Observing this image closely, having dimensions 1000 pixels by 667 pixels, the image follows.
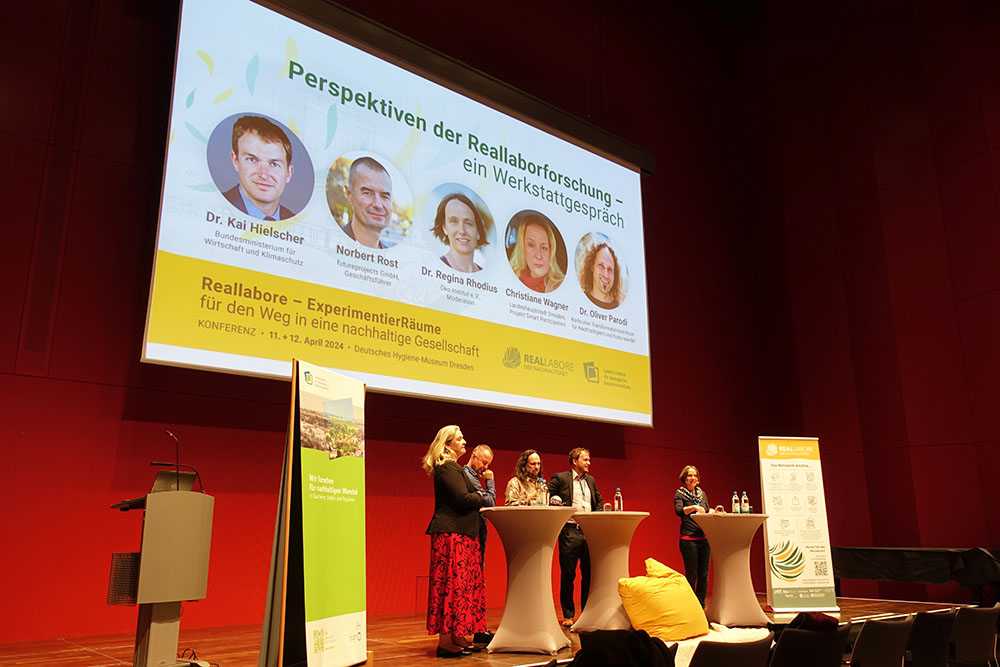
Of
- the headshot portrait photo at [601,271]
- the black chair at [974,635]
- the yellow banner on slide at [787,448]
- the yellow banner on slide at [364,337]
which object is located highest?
the headshot portrait photo at [601,271]

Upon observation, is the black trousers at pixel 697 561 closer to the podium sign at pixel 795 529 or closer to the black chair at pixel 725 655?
the podium sign at pixel 795 529

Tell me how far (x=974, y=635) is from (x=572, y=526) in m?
2.38

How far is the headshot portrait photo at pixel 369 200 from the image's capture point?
5.43 m

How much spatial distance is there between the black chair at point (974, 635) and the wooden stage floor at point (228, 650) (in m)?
1.88

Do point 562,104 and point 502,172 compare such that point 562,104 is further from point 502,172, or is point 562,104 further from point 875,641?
point 875,641

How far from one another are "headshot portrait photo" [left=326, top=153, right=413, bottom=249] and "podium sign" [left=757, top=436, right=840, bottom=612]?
10.9 feet

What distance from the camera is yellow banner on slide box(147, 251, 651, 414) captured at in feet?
15.1

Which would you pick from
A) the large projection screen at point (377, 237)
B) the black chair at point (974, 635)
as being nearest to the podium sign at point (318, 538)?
the large projection screen at point (377, 237)

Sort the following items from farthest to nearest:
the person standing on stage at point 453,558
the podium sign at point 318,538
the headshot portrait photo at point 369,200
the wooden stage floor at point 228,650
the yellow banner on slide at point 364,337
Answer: the headshot portrait photo at point 369,200 < the yellow banner on slide at point 364,337 < the person standing on stage at point 453,558 < the wooden stage floor at point 228,650 < the podium sign at point 318,538

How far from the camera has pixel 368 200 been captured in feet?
18.3

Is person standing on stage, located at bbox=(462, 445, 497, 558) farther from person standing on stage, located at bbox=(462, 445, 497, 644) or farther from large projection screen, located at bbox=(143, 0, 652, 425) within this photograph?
large projection screen, located at bbox=(143, 0, 652, 425)

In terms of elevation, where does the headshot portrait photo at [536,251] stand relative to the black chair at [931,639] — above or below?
above

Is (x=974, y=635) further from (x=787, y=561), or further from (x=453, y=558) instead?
(x=453, y=558)

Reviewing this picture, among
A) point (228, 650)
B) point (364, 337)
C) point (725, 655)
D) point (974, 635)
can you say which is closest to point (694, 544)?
point (974, 635)
